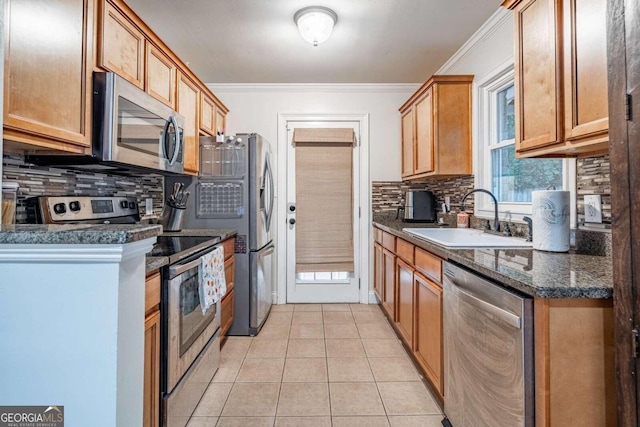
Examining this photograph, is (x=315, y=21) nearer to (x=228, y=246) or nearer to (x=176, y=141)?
(x=176, y=141)

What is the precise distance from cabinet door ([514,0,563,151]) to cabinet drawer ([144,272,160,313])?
1712mm

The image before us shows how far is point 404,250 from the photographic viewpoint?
95.4 inches

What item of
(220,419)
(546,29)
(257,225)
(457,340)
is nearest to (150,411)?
(220,419)

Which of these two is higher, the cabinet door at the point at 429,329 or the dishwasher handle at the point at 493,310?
the dishwasher handle at the point at 493,310

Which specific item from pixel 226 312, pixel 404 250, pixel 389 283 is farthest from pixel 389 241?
pixel 226 312

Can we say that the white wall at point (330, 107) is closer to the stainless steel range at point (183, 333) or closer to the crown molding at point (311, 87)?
the crown molding at point (311, 87)

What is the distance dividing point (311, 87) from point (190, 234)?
215 cm

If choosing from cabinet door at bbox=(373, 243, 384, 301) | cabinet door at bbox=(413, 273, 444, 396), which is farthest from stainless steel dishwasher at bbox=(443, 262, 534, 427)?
cabinet door at bbox=(373, 243, 384, 301)

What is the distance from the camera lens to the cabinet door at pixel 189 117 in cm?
243

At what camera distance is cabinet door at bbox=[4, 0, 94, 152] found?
1.11 m

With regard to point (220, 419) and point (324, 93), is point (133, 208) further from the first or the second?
point (324, 93)

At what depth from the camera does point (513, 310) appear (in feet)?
3.48

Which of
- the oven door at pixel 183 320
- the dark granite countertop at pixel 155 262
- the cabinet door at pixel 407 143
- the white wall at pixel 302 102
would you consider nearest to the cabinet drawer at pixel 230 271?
the oven door at pixel 183 320

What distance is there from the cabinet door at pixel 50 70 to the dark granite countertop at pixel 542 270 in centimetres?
170
